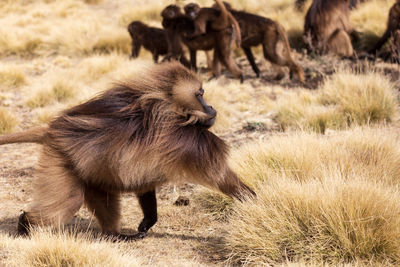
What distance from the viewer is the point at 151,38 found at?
9719 mm

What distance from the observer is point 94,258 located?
9.84 ft

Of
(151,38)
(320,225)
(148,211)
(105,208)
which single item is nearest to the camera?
(320,225)

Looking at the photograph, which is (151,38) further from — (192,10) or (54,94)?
(54,94)

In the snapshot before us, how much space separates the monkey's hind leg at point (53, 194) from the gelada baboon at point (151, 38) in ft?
20.6

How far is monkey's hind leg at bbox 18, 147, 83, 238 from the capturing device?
343 centimetres

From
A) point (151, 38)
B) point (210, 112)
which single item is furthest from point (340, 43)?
point (210, 112)

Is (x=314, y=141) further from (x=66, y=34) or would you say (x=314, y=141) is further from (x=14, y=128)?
(x=66, y=34)

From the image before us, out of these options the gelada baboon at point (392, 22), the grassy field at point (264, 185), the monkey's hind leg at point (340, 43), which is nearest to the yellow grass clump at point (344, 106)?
the grassy field at point (264, 185)

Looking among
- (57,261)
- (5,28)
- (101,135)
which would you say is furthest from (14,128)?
(5,28)

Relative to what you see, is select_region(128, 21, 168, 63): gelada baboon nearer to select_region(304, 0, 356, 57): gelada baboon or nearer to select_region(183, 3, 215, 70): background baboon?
select_region(183, 3, 215, 70): background baboon

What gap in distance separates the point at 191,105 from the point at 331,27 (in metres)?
6.93

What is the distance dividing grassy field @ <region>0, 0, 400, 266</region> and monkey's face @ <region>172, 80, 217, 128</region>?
64cm

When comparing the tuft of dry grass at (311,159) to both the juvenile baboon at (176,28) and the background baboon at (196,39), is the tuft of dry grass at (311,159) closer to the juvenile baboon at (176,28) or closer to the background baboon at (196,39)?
the background baboon at (196,39)

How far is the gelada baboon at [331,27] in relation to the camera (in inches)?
386
